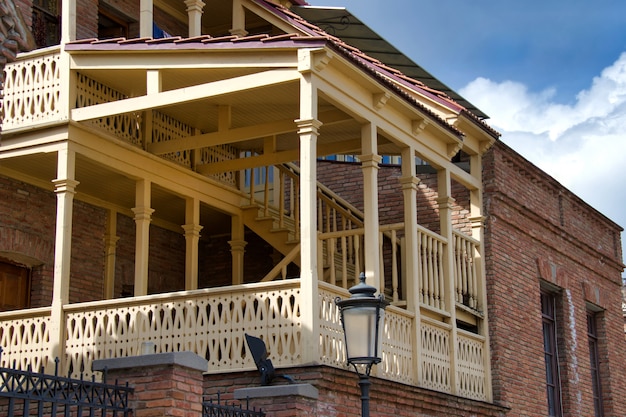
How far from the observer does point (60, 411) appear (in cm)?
1129

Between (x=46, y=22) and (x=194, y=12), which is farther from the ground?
(x=46, y=22)

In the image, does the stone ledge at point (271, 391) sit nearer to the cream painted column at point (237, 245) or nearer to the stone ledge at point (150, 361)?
the stone ledge at point (150, 361)

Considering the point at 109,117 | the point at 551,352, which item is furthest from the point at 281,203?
the point at 551,352

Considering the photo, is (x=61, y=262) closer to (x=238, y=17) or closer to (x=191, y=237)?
(x=191, y=237)

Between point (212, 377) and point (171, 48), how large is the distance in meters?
3.84

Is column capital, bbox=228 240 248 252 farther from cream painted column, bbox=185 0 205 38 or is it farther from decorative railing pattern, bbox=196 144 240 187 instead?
cream painted column, bbox=185 0 205 38

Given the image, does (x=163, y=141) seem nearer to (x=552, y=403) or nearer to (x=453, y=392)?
(x=453, y=392)

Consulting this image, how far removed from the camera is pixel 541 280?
19.0 metres

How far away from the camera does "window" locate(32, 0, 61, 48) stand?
1625 centimetres

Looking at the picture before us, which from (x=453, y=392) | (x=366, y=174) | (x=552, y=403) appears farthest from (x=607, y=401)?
(x=366, y=174)

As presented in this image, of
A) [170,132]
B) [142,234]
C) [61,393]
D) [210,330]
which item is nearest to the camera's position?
[61,393]

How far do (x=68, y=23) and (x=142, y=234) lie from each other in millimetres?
2801

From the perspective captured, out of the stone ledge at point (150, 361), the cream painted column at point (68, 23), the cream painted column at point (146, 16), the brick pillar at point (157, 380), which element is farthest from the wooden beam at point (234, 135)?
the brick pillar at point (157, 380)

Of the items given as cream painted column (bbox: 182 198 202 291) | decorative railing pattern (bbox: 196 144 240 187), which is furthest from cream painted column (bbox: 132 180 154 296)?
decorative railing pattern (bbox: 196 144 240 187)
